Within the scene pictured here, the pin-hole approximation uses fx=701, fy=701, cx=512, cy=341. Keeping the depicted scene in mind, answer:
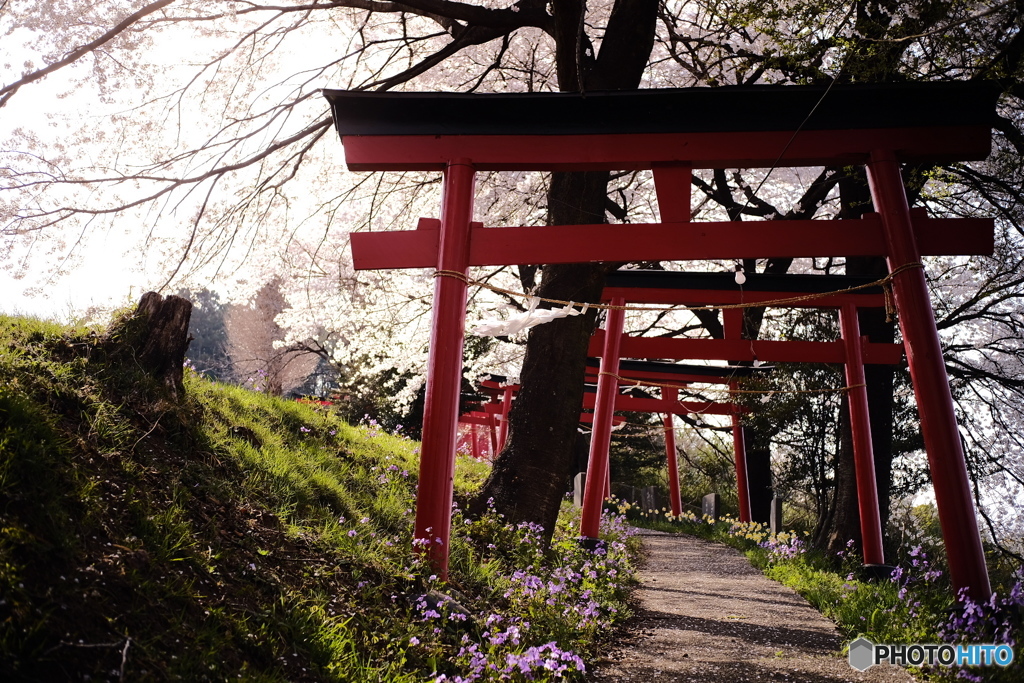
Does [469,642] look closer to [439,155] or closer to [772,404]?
[439,155]

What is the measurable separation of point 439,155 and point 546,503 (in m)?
3.38

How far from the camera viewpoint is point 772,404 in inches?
422

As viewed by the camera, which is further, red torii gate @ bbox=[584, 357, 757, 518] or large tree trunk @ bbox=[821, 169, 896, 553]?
red torii gate @ bbox=[584, 357, 757, 518]

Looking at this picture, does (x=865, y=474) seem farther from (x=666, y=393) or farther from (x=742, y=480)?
(x=666, y=393)

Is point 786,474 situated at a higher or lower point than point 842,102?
lower

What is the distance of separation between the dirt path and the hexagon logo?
0.07m

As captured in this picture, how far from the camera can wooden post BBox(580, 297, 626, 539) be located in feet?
25.4

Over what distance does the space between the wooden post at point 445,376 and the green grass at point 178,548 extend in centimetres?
27

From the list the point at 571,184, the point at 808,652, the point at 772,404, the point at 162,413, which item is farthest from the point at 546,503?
the point at 772,404

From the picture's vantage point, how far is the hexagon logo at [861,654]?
14.5 ft

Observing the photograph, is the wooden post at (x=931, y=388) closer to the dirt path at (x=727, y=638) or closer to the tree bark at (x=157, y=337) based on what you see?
the dirt path at (x=727, y=638)

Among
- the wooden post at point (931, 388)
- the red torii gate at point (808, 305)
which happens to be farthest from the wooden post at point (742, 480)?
the wooden post at point (931, 388)

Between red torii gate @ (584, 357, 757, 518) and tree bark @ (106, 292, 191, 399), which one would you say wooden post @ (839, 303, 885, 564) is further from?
A: tree bark @ (106, 292, 191, 399)

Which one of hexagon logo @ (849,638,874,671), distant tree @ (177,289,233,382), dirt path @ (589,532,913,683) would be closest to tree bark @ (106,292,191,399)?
dirt path @ (589,532,913,683)
